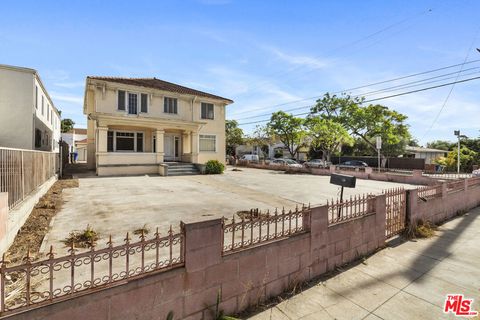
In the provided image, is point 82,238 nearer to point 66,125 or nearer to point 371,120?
point 371,120

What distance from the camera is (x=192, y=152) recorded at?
20688 mm

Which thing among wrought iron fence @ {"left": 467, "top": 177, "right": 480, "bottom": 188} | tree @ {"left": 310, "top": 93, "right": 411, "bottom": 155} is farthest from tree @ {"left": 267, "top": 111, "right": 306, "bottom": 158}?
wrought iron fence @ {"left": 467, "top": 177, "right": 480, "bottom": 188}

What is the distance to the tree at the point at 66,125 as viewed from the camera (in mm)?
51522

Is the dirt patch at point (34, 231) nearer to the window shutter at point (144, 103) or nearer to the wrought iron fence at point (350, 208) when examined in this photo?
the wrought iron fence at point (350, 208)

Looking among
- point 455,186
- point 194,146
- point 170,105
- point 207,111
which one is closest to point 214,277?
point 455,186

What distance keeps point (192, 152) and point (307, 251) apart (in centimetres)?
1731

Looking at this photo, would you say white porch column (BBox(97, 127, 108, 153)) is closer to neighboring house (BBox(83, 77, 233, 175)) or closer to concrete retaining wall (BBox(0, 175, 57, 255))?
neighboring house (BBox(83, 77, 233, 175))

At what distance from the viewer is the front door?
21.8 metres

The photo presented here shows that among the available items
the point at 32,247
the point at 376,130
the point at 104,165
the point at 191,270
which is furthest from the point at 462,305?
the point at 376,130

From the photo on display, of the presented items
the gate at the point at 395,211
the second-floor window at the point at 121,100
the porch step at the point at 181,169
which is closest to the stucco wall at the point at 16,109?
the second-floor window at the point at 121,100

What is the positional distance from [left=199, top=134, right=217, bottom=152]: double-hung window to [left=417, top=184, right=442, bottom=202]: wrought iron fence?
17342mm

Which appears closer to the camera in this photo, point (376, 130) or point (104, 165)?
point (104, 165)

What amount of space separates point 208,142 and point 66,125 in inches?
1813

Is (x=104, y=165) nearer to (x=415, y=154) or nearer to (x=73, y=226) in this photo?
(x=73, y=226)
